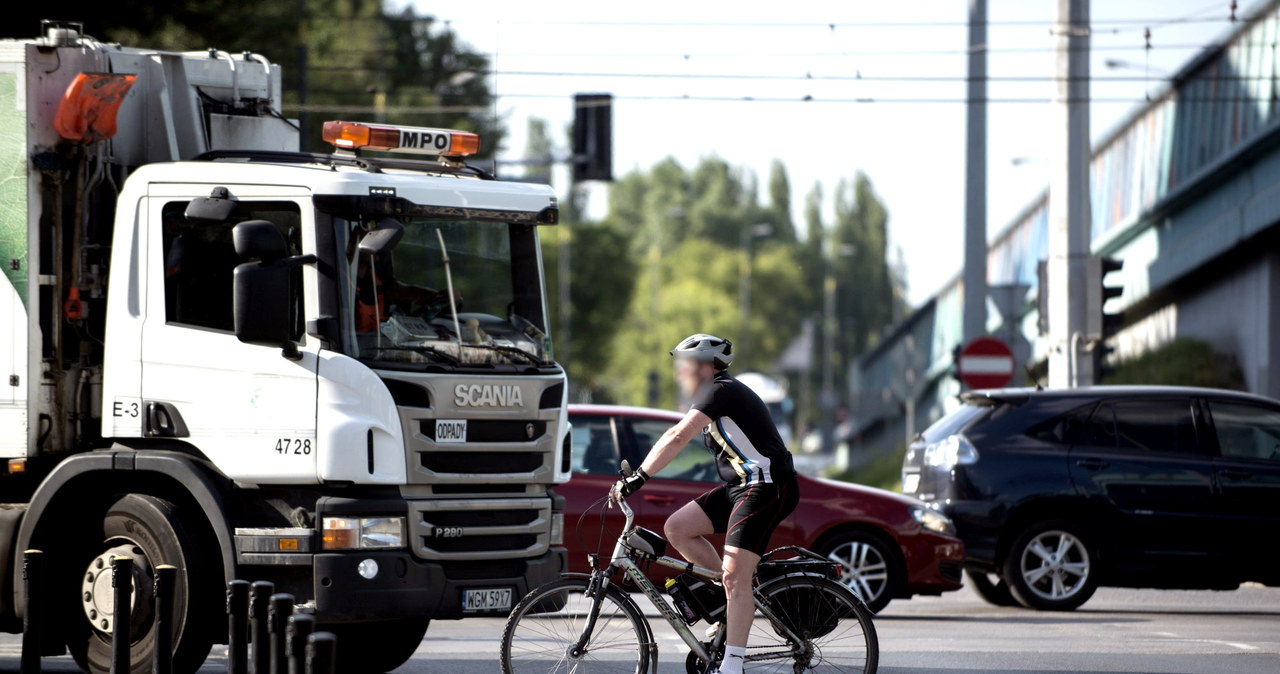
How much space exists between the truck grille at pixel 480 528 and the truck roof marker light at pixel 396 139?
204 centimetres

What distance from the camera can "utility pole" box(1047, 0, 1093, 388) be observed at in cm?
2006

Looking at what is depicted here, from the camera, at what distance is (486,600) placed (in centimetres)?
937

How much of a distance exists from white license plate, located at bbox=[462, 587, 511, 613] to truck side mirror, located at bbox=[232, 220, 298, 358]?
161cm

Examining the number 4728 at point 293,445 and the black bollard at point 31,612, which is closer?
the black bollard at point 31,612

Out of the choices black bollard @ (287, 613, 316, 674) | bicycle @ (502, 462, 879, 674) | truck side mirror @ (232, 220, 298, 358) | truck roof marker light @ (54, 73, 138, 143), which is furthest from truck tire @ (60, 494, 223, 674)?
black bollard @ (287, 613, 316, 674)

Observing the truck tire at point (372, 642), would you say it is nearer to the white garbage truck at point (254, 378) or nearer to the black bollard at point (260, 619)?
the white garbage truck at point (254, 378)

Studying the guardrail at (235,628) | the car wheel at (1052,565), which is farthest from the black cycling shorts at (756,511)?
the car wheel at (1052,565)

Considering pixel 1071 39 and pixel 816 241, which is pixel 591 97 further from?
pixel 816 241

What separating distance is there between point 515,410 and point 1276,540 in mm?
7371

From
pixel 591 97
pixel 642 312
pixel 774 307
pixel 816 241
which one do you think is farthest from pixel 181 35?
pixel 816 241

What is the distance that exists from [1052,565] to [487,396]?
6.63 m

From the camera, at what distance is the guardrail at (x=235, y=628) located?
673cm

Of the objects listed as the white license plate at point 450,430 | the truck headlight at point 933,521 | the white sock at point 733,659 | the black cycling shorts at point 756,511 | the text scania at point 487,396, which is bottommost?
the white sock at point 733,659

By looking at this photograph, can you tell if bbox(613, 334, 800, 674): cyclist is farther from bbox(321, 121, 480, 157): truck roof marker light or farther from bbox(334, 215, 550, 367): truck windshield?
bbox(321, 121, 480, 157): truck roof marker light
